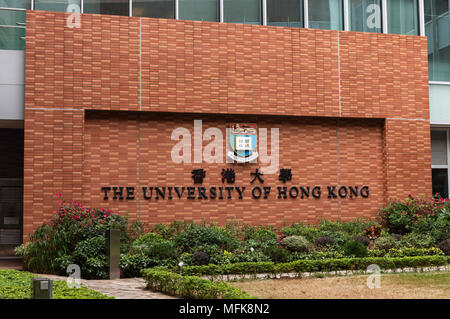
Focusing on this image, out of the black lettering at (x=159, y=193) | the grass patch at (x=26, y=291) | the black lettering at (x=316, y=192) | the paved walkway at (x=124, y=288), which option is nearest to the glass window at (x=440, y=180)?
the black lettering at (x=316, y=192)

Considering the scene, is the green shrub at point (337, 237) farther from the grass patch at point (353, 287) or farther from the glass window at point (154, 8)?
the glass window at point (154, 8)

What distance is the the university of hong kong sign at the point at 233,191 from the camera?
47.3ft

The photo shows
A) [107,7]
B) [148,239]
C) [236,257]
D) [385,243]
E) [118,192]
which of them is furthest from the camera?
[107,7]

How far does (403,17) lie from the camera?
17.0 meters

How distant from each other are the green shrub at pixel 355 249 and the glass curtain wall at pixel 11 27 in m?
9.73

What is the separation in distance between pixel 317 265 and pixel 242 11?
7.94 m

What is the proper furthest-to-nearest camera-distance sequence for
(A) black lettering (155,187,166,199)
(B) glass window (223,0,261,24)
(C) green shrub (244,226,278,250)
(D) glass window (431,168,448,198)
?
(D) glass window (431,168,448,198)
(B) glass window (223,0,261,24)
(A) black lettering (155,187,166,199)
(C) green shrub (244,226,278,250)

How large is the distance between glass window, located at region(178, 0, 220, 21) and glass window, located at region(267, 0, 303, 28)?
1616mm

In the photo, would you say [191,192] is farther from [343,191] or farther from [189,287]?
[189,287]

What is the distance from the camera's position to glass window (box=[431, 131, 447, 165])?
17.5m

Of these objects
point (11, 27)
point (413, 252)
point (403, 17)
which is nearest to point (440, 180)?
point (403, 17)

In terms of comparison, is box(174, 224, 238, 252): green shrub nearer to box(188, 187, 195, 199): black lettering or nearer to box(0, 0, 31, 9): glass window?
box(188, 187, 195, 199): black lettering

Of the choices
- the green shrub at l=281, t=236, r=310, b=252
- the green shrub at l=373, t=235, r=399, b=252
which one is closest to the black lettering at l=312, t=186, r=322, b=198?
the green shrub at l=373, t=235, r=399, b=252

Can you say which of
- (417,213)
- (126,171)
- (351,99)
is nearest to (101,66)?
(126,171)
